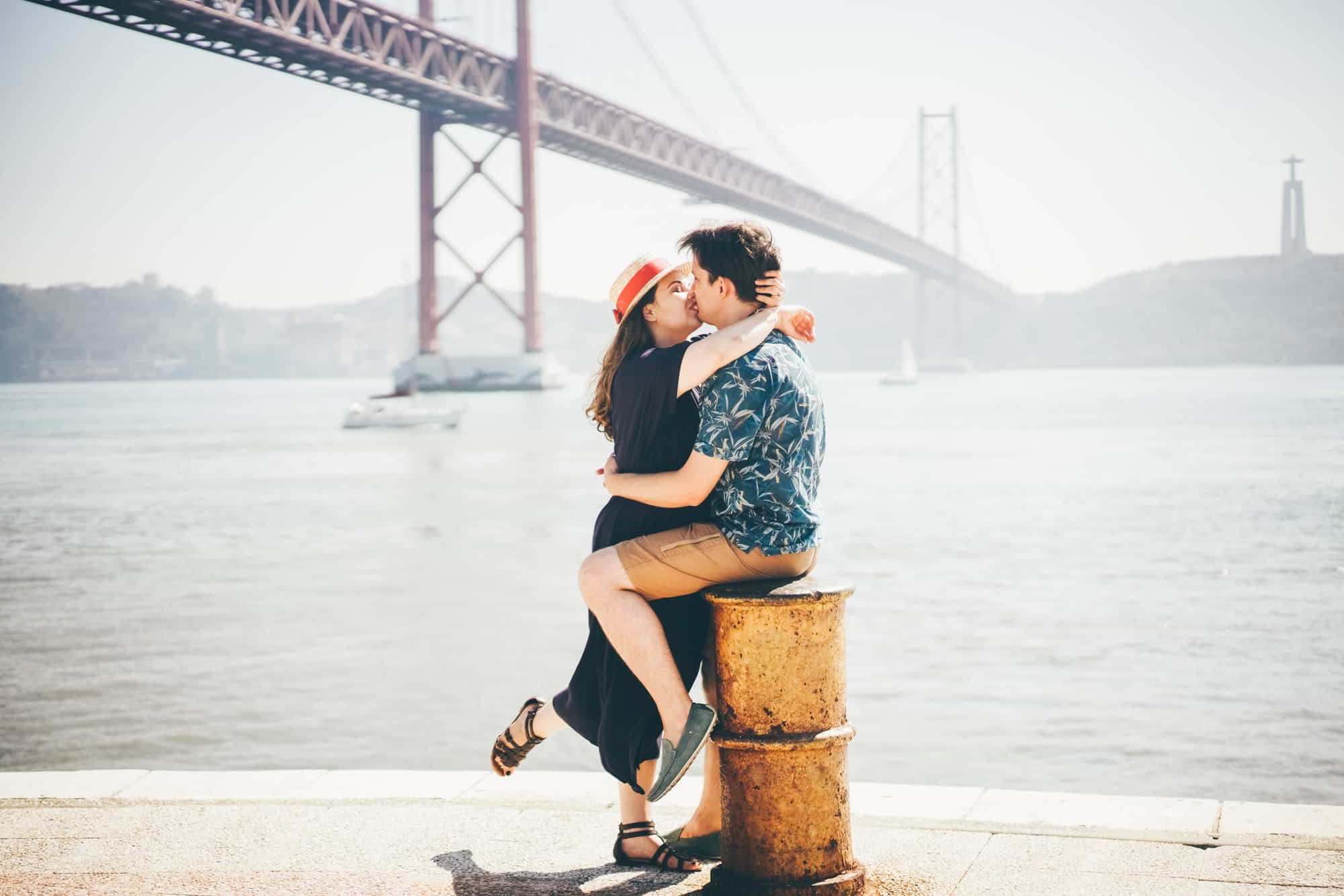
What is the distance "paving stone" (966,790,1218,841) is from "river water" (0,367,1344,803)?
113 cm

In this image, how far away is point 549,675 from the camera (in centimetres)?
719

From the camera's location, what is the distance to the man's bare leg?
2422mm

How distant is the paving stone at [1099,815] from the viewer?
105 inches

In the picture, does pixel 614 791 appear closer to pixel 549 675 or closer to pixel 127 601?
pixel 549 675

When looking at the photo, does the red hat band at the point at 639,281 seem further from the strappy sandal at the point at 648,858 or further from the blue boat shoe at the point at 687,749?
the strappy sandal at the point at 648,858

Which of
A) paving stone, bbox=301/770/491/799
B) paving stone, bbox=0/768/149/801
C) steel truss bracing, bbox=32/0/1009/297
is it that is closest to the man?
paving stone, bbox=301/770/491/799

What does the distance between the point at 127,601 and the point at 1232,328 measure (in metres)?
80.9

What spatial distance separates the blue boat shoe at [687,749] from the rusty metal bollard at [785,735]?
0.10ft

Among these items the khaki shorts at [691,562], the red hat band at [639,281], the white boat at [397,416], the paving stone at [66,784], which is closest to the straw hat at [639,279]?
the red hat band at [639,281]

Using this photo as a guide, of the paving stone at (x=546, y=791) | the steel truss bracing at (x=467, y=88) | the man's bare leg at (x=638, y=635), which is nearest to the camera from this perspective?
the man's bare leg at (x=638, y=635)

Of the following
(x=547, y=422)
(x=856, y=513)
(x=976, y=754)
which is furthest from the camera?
(x=547, y=422)

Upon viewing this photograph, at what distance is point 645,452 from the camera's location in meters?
2.50

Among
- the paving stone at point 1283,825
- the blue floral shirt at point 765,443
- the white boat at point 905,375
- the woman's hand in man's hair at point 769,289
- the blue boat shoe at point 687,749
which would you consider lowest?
the paving stone at point 1283,825

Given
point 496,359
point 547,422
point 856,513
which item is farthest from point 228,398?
point 856,513
